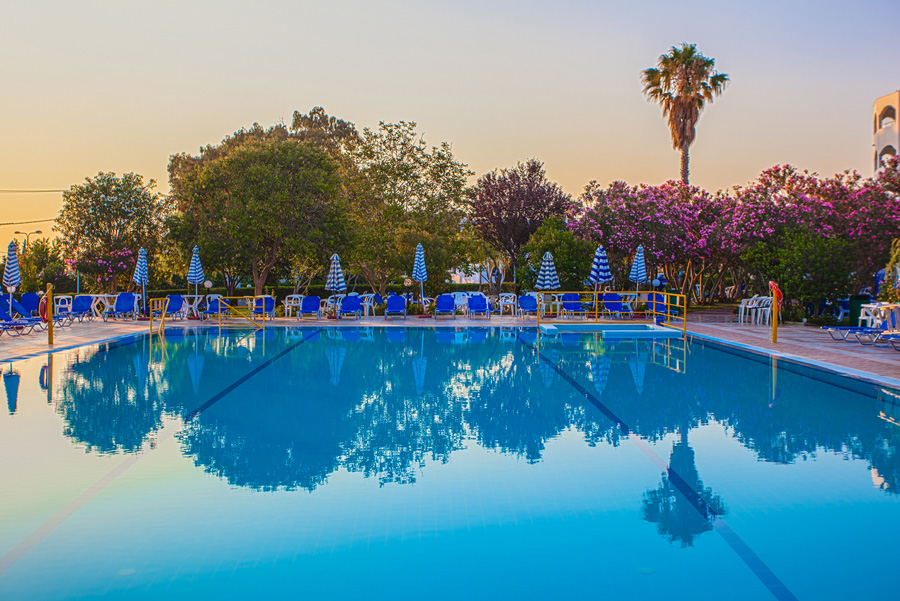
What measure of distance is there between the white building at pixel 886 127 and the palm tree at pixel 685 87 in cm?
1236

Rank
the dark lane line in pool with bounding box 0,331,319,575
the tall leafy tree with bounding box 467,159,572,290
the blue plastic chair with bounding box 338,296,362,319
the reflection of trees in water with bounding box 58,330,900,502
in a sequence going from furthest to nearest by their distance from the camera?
the tall leafy tree with bounding box 467,159,572,290
the blue plastic chair with bounding box 338,296,362,319
the reflection of trees in water with bounding box 58,330,900,502
the dark lane line in pool with bounding box 0,331,319,575

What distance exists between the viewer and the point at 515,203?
106 feet

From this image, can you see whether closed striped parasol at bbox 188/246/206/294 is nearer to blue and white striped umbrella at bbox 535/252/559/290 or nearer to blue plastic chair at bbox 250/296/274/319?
blue plastic chair at bbox 250/296/274/319

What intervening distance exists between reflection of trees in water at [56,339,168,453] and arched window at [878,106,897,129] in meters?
39.0

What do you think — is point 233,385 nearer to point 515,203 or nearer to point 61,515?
point 61,515

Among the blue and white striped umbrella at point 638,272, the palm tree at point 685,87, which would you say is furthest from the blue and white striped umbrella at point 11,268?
the palm tree at point 685,87

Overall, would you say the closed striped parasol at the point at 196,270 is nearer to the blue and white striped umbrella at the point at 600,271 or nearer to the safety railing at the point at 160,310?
the safety railing at the point at 160,310

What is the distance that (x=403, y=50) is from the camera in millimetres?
22156

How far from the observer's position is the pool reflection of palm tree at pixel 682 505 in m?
3.99

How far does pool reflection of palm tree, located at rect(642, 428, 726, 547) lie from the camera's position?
3994mm

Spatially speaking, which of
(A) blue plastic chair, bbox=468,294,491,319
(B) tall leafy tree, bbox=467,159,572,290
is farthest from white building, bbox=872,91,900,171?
(A) blue plastic chair, bbox=468,294,491,319

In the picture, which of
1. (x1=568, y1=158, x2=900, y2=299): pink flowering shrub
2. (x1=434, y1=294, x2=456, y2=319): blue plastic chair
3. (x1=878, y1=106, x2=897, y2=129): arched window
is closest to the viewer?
(x1=434, y1=294, x2=456, y2=319): blue plastic chair

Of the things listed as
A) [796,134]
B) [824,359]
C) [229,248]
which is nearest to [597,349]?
[824,359]

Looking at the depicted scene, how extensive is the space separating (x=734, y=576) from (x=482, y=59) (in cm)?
2135
